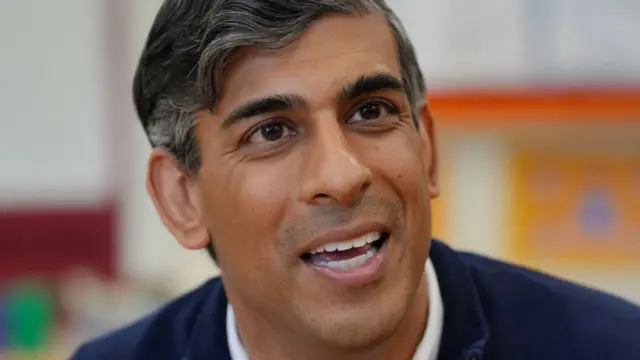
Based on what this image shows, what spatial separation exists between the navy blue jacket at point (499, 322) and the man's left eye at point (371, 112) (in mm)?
245

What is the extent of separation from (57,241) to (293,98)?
3.80 feet

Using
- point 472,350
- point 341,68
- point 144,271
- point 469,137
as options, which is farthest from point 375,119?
point 144,271

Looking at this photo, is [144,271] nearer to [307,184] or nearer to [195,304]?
[195,304]

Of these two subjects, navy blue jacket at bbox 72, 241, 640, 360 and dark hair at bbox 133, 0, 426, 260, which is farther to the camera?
navy blue jacket at bbox 72, 241, 640, 360

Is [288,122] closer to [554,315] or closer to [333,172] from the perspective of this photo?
[333,172]

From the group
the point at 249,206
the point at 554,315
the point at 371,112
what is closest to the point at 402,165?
the point at 371,112

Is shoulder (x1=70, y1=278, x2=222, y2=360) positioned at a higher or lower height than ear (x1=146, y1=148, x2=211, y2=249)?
lower

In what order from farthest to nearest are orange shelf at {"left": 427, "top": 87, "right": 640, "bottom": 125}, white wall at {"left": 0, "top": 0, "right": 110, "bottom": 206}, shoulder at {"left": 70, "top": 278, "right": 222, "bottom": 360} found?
1. white wall at {"left": 0, "top": 0, "right": 110, "bottom": 206}
2. orange shelf at {"left": 427, "top": 87, "right": 640, "bottom": 125}
3. shoulder at {"left": 70, "top": 278, "right": 222, "bottom": 360}

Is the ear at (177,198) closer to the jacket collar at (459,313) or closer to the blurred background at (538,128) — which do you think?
the jacket collar at (459,313)

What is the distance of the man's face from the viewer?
1051mm

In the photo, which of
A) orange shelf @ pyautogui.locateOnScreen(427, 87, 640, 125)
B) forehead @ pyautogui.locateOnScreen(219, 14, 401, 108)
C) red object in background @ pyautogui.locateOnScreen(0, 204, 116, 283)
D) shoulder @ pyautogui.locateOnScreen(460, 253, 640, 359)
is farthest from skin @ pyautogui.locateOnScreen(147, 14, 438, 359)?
red object in background @ pyautogui.locateOnScreen(0, 204, 116, 283)

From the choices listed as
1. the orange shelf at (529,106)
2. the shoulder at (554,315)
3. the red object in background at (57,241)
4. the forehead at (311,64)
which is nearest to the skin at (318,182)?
the forehead at (311,64)

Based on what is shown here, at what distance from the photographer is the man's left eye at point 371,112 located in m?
1.12

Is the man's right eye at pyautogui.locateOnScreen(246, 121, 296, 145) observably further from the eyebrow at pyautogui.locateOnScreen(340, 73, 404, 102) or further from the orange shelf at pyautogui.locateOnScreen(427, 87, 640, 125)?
the orange shelf at pyautogui.locateOnScreen(427, 87, 640, 125)
